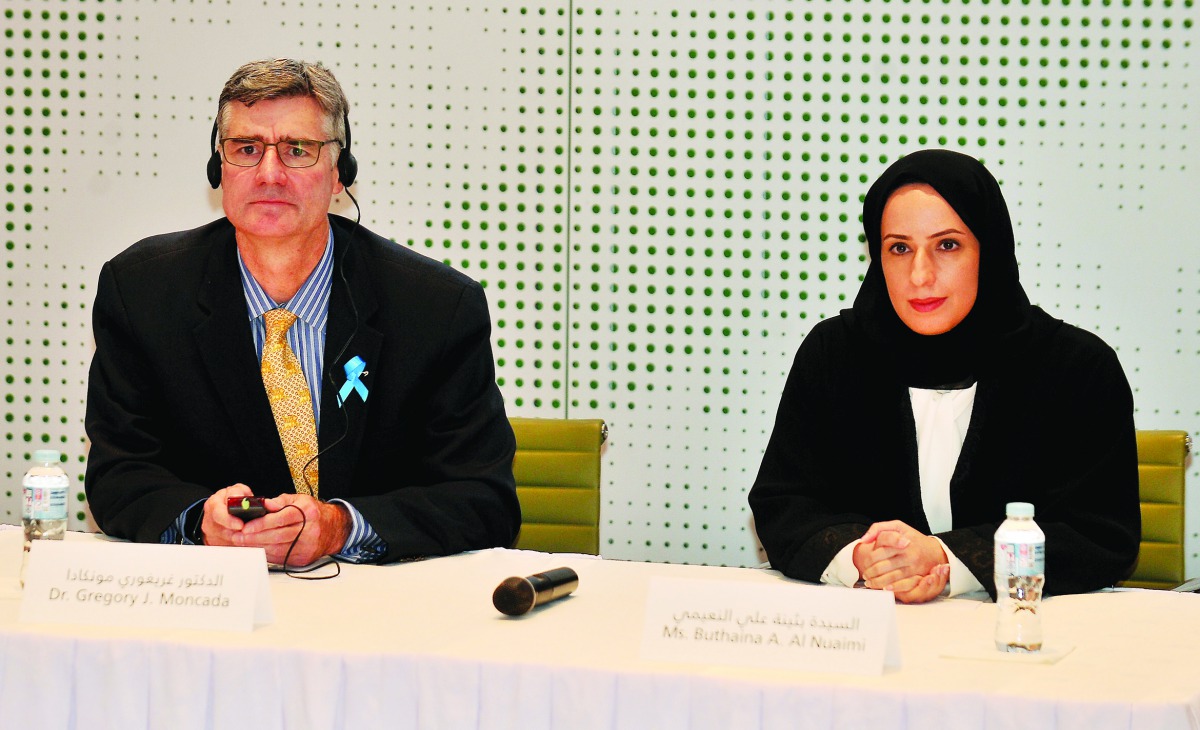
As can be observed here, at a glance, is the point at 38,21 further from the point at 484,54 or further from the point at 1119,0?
the point at 1119,0

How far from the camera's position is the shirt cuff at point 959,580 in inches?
76.0

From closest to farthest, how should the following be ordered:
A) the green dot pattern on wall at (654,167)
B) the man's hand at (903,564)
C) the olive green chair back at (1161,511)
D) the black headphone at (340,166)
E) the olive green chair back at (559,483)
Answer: the man's hand at (903,564) < the black headphone at (340,166) < the olive green chair back at (1161,511) < the olive green chair back at (559,483) < the green dot pattern on wall at (654,167)

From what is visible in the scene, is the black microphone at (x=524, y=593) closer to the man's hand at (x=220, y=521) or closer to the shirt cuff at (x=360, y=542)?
the shirt cuff at (x=360, y=542)

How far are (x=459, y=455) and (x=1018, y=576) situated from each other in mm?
1149

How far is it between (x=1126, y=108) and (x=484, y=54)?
1.97 meters

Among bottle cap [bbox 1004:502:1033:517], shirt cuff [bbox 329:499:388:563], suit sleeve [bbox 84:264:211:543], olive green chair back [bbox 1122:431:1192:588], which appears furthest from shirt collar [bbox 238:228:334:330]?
olive green chair back [bbox 1122:431:1192:588]

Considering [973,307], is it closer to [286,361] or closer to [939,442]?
[939,442]

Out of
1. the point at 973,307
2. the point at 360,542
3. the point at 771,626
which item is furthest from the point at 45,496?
the point at 973,307

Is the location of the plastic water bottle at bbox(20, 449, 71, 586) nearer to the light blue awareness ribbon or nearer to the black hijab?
the light blue awareness ribbon

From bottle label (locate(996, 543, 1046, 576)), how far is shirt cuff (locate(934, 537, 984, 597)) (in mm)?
341

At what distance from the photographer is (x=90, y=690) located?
1560 mm

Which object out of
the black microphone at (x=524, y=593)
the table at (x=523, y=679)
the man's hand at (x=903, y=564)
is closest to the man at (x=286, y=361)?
the black microphone at (x=524, y=593)

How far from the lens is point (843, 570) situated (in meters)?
2.02

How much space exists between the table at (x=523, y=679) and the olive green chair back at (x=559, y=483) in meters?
1.23
